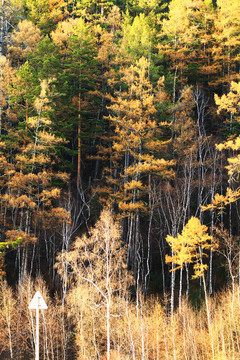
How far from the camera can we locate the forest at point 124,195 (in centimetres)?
1733

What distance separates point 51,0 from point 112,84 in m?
20.1

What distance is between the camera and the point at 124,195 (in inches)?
851

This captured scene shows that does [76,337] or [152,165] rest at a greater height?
[152,165]

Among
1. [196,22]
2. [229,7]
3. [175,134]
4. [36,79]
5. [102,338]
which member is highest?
[196,22]

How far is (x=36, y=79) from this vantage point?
23.1 m

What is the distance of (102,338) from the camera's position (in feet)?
57.9

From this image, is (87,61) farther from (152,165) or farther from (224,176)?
(224,176)

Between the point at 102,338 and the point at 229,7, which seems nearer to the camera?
the point at 102,338

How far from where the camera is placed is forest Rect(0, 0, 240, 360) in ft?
56.9

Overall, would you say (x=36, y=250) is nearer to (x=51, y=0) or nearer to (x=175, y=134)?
(x=175, y=134)

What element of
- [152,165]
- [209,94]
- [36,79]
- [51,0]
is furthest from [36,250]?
[51,0]

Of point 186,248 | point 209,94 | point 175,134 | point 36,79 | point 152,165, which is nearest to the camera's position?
point 186,248

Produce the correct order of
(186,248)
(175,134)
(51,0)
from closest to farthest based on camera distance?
1. (186,248)
2. (175,134)
3. (51,0)

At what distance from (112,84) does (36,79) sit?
5.51 metres
